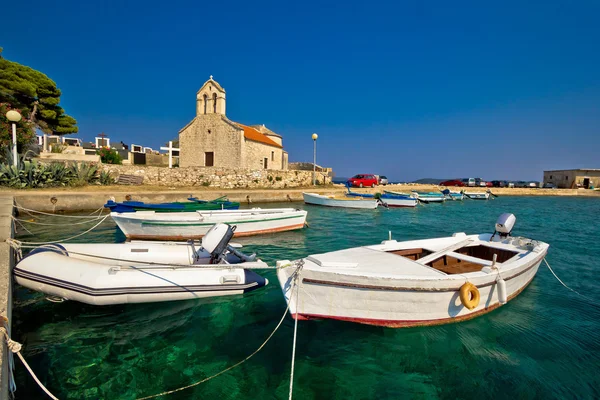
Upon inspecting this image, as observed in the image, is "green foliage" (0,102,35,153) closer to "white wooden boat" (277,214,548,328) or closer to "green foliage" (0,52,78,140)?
"green foliage" (0,52,78,140)

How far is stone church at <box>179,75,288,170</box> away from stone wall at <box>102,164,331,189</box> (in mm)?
→ 2089

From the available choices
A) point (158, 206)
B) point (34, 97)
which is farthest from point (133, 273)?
point (34, 97)

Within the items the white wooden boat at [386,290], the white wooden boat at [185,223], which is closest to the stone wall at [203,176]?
the white wooden boat at [185,223]

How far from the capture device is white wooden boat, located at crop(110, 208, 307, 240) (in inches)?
413

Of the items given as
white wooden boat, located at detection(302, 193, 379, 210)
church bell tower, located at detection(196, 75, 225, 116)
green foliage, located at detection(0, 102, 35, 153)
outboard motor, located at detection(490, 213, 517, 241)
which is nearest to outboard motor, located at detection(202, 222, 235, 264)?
outboard motor, located at detection(490, 213, 517, 241)

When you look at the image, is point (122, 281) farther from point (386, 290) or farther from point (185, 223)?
point (185, 223)

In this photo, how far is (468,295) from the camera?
454 centimetres

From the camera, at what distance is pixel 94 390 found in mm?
3508

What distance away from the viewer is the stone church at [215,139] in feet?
95.8

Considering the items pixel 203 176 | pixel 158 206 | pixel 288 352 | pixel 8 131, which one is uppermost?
pixel 8 131

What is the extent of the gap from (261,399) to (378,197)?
78.6 feet

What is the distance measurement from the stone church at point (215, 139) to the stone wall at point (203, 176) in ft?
6.85

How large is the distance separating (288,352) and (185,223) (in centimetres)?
772

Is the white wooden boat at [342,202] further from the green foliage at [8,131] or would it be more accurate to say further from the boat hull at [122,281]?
the green foliage at [8,131]
